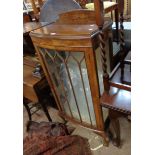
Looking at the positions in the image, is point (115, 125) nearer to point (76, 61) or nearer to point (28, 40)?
point (76, 61)

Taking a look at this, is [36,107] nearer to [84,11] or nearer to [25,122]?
[25,122]

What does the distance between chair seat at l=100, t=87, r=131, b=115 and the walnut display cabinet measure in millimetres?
73

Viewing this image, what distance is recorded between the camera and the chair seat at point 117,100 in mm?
997

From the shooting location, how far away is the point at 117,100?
1.04 metres

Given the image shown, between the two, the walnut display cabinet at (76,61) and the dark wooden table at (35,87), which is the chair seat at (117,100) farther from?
the dark wooden table at (35,87)

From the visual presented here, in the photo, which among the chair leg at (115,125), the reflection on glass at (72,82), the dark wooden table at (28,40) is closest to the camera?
the reflection on glass at (72,82)

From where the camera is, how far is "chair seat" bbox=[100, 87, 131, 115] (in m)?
1.00

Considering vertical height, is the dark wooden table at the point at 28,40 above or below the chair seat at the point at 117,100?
above

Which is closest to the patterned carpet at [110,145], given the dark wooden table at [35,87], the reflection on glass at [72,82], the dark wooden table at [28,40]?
the reflection on glass at [72,82]

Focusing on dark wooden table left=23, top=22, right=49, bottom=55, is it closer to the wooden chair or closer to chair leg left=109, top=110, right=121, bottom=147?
the wooden chair

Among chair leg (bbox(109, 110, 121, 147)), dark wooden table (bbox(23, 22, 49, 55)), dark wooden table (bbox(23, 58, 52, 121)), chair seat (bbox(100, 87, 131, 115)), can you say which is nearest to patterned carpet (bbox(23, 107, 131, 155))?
chair leg (bbox(109, 110, 121, 147))

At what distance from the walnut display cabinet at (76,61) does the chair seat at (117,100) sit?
73 millimetres

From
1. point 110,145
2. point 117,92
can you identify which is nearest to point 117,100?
point 117,92
